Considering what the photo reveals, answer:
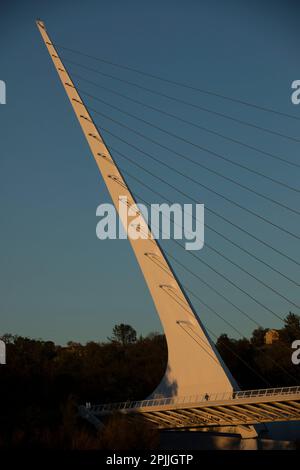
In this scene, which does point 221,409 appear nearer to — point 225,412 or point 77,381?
point 225,412

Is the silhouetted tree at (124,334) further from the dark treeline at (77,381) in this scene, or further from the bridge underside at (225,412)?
the bridge underside at (225,412)

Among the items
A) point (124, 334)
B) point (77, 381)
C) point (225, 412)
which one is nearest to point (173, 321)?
point (225, 412)

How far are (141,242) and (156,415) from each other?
9576mm

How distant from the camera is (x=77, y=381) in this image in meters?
48.7

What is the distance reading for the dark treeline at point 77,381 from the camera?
28484 mm

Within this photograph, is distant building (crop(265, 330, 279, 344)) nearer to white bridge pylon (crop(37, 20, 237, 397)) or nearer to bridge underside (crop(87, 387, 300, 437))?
white bridge pylon (crop(37, 20, 237, 397))

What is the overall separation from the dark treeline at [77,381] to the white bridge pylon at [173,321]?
4.72m

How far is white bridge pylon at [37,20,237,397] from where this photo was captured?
34.2 meters

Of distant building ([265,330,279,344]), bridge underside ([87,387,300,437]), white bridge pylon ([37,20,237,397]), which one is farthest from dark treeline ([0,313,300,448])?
distant building ([265,330,279,344])

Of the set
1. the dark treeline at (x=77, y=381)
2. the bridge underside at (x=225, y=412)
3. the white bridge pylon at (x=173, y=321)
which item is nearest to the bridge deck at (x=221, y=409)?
the bridge underside at (x=225, y=412)

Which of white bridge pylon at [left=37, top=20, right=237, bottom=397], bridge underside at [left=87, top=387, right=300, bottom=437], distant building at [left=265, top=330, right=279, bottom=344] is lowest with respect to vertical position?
bridge underside at [left=87, top=387, right=300, bottom=437]

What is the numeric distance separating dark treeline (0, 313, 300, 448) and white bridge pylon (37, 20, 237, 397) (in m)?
4.72

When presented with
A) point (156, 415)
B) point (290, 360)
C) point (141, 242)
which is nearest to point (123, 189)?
point (141, 242)

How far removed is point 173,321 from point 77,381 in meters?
14.5
